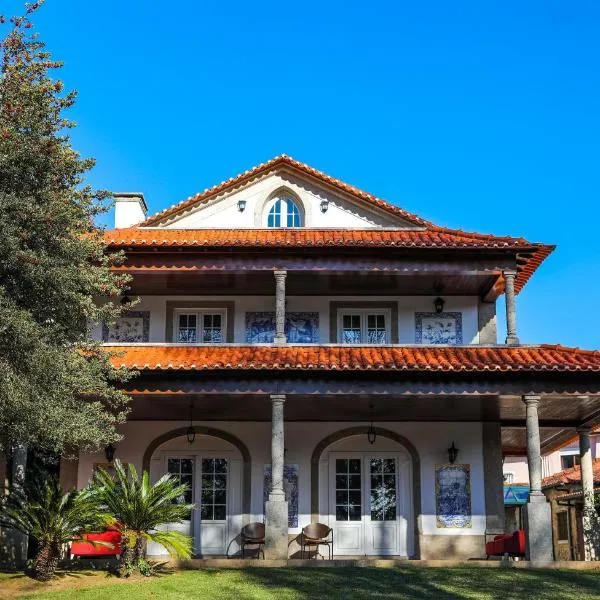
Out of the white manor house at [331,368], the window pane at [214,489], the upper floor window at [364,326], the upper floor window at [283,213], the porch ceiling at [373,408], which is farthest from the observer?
the upper floor window at [283,213]

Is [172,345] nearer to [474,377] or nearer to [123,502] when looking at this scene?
[123,502]

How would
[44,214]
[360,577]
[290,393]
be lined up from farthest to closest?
[290,393] < [360,577] < [44,214]

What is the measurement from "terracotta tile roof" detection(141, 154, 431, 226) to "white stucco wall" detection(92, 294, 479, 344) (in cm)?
197

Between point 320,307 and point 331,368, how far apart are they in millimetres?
4035

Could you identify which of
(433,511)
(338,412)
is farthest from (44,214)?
(433,511)

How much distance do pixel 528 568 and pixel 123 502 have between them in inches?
284

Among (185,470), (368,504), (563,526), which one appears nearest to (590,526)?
(368,504)

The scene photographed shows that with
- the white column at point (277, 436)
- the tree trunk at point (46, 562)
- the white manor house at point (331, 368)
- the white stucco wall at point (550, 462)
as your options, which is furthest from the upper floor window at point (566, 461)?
the tree trunk at point (46, 562)

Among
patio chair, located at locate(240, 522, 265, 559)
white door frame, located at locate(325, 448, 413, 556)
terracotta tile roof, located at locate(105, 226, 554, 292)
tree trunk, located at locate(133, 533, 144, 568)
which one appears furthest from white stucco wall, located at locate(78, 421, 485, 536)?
tree trunk, located at locate(133, 533, 144, 568)

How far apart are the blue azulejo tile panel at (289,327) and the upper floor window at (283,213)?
2.46m

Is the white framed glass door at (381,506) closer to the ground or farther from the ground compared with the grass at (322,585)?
farther from the ground

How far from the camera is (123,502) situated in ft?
48.3

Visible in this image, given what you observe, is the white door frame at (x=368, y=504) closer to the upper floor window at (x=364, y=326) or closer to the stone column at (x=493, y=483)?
the stone column at (x=493, y=483)

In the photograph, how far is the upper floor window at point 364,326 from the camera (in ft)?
69.8
